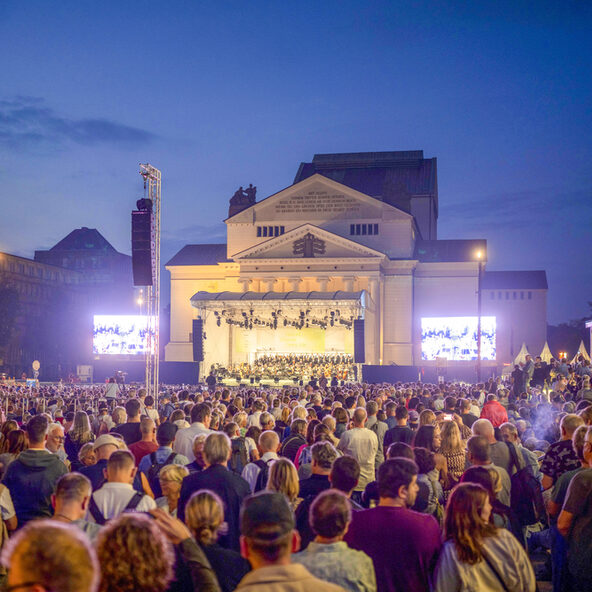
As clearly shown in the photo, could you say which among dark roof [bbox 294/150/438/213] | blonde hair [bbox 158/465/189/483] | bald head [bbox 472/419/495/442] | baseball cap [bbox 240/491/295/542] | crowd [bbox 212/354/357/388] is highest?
dark roof [bbox 294/150/438/213]

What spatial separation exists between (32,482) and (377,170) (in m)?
69.4

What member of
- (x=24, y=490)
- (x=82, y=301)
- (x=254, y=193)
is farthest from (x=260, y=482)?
(x=82, y=301)

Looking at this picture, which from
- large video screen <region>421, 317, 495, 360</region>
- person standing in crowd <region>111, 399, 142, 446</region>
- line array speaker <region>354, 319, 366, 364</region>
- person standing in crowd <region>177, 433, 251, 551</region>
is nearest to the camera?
person standing in crowd <region>177, 433, 251, 551</region>

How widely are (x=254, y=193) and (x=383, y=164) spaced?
15.4m

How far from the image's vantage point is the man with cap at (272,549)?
134 inches

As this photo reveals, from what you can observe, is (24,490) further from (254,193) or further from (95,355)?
(254,193)

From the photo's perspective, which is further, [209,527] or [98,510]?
[98,510]

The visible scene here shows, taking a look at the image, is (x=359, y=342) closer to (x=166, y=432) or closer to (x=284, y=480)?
(x=166, y=432)

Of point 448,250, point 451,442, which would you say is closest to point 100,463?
point 451,442

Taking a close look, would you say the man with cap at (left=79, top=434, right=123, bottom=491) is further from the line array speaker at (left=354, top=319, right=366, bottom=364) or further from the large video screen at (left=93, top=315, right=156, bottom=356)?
the large video screen at (left=93, top=315, right=156, bottom=356)

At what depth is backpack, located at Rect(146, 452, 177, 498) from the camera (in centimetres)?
834

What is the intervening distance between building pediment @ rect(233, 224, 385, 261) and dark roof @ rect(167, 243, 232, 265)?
554 centimetres

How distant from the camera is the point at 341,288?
188 ft

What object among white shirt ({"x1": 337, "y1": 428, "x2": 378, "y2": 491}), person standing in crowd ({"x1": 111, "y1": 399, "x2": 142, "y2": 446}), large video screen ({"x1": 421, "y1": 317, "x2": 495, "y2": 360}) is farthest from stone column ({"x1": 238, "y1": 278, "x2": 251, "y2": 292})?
white shirt ({"x1": 337, "y1": 428, "x2": 378, "y2": 491})
